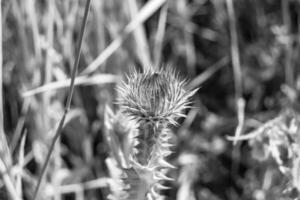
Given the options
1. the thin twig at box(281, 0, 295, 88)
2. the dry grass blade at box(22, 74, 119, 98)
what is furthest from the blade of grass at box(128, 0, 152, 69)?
the thin twig at box(281, 0, 295, 88)

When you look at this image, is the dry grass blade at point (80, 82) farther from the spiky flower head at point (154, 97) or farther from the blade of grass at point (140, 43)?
the spiky flower head at point (154, 97)

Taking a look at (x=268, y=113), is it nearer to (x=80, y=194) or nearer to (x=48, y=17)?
(x=80, y=194)

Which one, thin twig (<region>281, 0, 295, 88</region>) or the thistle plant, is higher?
thin twig (<region>281, 0, 295, 88</region>)

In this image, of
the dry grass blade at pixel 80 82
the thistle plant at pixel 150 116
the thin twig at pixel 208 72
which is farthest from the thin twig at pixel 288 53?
the thistle plant at pixel 150 116

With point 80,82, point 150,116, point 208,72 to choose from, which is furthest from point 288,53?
point 150,116

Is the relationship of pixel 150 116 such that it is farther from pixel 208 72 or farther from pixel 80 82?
pixel 208 72

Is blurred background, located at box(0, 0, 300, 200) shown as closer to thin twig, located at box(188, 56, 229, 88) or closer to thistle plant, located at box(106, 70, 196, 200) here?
thin twig, located at box(188, 56, 229, 88)

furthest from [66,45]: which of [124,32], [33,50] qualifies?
[124,32]
